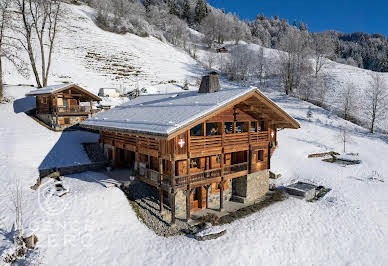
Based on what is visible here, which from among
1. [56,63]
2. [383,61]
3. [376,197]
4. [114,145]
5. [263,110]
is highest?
[383,61]

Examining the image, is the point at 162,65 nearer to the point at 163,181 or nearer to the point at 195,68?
the point at 195,68

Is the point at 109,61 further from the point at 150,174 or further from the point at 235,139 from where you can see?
the point at 150,174

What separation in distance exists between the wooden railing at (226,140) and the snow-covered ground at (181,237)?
15.4 feet

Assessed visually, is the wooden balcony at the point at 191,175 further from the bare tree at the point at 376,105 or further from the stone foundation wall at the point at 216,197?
the bare tree at the point at 376,105

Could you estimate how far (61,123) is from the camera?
26.5m

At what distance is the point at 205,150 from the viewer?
49.8ft

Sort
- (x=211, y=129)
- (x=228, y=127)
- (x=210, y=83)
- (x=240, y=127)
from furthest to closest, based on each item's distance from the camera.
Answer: (x=240, y=127) < (x=210, y=83) < (x=228, y=127) < (x=211, y=129)

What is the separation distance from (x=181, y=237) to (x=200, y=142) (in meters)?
5.15

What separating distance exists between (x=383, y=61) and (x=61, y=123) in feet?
399

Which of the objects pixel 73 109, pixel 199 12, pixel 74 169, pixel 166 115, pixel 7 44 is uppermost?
pixel 199 12

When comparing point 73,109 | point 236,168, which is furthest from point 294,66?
point 73,109

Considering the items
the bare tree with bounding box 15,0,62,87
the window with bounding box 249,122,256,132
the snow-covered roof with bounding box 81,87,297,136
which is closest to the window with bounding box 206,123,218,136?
the snow-covered roof with bounding box 81,87,297,136

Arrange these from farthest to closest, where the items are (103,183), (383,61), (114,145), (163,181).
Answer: (383,61)
(114,145)
(103,183)
(163,181)

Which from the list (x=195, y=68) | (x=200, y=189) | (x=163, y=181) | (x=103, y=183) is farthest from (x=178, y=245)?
(x=195, y=68)
